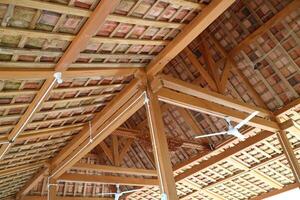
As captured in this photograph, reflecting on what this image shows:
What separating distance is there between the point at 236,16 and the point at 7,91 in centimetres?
513

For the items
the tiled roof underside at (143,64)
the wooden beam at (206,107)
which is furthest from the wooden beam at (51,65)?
the wooden beam at (206,107)

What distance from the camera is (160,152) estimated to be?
13.6ft

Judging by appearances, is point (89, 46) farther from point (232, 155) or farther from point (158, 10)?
point (232, 155)

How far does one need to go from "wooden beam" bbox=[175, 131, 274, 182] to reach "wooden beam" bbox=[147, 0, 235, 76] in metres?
4.30

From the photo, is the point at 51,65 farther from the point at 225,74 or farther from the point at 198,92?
the point at 225,74

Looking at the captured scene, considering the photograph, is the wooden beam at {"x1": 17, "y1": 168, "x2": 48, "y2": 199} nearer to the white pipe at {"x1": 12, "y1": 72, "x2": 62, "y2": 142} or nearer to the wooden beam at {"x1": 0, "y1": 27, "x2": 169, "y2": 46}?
the white pipe at {"x1": 12, "y1": 72, "x2": 62, "y2": 142}

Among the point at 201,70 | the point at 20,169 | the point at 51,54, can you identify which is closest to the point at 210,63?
the point at 201,70

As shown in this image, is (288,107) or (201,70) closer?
(201,70)

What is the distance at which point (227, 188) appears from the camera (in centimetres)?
1052

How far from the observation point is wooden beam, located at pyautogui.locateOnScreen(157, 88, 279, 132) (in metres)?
5.09

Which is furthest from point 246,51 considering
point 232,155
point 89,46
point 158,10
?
point 89,46

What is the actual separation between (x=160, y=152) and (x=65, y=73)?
62.2 inches

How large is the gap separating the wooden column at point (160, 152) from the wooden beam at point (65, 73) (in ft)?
1.71

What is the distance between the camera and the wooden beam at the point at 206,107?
16.7ft
